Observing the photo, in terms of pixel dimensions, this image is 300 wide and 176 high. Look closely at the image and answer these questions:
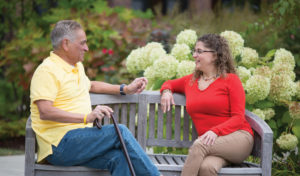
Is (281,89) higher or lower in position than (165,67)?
lower

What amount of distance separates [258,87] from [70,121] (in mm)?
1753

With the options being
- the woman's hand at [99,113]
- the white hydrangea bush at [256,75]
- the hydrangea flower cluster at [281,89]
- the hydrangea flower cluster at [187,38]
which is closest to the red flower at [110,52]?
the white hydrangea bush at [256,75]

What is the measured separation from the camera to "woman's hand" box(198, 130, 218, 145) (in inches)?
151

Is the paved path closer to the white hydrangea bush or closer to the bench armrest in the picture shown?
the white hydrangea bush

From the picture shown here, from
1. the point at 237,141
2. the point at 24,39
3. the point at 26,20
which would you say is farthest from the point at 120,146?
the point at 26,20

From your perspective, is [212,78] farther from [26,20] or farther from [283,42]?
[26,20]

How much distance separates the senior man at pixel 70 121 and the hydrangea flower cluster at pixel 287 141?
1483 millimetres

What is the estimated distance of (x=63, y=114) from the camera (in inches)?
140

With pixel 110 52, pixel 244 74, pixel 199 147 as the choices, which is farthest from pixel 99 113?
pixel 110 52

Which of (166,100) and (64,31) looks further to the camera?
(166,100)

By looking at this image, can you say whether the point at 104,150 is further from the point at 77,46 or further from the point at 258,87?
the point at 258,87

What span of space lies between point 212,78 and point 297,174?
1499 mm

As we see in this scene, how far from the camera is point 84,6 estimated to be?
26.8 ft

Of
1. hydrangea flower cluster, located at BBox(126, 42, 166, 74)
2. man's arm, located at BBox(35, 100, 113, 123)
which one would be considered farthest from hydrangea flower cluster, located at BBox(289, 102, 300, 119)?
man's arm, located at BBox(35, 100, 113, 123)
